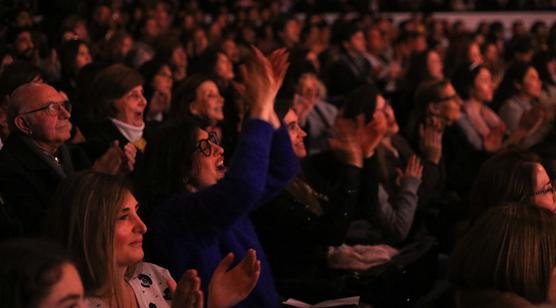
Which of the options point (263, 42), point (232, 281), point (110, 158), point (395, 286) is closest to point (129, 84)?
point (110, 158)

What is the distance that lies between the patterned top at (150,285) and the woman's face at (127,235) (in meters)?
0.08

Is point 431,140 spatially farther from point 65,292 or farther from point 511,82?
point 65,292

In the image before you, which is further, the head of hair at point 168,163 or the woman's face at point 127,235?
the head of hair at point 168,163

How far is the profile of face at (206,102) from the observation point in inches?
169

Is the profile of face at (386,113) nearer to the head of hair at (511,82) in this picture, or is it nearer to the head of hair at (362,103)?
the head of hair at (362,103)

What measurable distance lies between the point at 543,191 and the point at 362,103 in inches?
67.4

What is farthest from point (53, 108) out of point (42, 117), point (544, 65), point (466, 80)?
point (544, 65)

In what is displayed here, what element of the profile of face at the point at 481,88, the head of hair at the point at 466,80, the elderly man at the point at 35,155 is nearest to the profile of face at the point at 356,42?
the head of hair at the point at 466,80

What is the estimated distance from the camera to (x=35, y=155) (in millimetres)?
3029

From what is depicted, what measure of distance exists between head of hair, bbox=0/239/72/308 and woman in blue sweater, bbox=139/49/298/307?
0.73 meters

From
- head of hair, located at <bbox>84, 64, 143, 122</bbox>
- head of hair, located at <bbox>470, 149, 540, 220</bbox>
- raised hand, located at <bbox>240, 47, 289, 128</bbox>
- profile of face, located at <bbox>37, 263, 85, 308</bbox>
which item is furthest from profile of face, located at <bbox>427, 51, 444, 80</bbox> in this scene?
profile of face, located at <bbox>37, 263, 85, 308</bbox>

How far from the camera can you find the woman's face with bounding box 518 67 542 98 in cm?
653

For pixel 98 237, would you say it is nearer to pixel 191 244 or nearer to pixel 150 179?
pixel 191 244

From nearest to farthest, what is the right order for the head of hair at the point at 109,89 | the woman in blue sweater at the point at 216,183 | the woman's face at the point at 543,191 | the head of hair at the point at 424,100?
the woman in blue sweater at the point at 216,183, the woman's face at the point at 543,191, the head of hair at the point at 109,89, the head of hair at the point at 424,100
